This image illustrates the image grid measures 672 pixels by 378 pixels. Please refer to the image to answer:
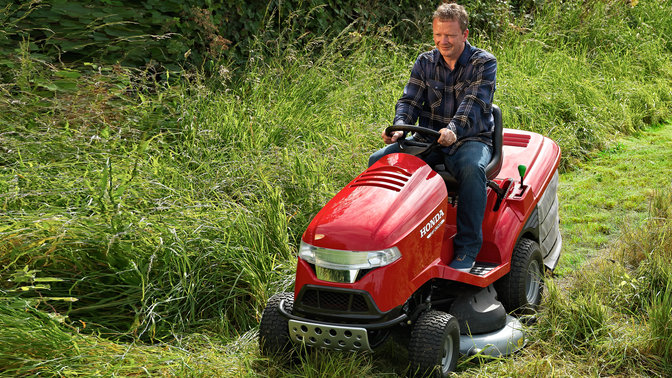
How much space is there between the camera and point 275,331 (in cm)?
336

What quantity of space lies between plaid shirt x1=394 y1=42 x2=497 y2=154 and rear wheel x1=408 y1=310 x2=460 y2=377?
101 centimetres

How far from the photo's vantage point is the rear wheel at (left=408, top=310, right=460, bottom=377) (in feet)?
10.5

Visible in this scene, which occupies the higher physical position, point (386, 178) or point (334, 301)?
point (386, 178)

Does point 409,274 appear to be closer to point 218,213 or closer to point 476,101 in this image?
point 476,101

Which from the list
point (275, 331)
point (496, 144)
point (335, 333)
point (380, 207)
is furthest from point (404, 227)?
point (496, 144)

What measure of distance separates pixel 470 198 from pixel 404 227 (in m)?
0.57

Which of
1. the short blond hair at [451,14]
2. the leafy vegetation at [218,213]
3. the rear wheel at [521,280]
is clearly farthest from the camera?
the rear wheel at [521,280]

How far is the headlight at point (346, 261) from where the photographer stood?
3.12 metres

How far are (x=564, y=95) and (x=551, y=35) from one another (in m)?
1.81

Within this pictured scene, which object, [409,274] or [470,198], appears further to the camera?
[470,198]

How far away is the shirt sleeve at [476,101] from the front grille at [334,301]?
45.2 inches

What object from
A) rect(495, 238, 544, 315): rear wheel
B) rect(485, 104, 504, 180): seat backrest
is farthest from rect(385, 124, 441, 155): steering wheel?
rect(495, 238, 544, 315): rear wheel

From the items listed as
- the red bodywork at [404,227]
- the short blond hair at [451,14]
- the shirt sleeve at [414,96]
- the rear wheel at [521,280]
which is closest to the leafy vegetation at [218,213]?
the rear wheel at [521,280]

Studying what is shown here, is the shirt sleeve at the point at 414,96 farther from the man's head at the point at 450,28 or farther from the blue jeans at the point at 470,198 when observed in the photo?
the blue jeans at the point at 470,198
